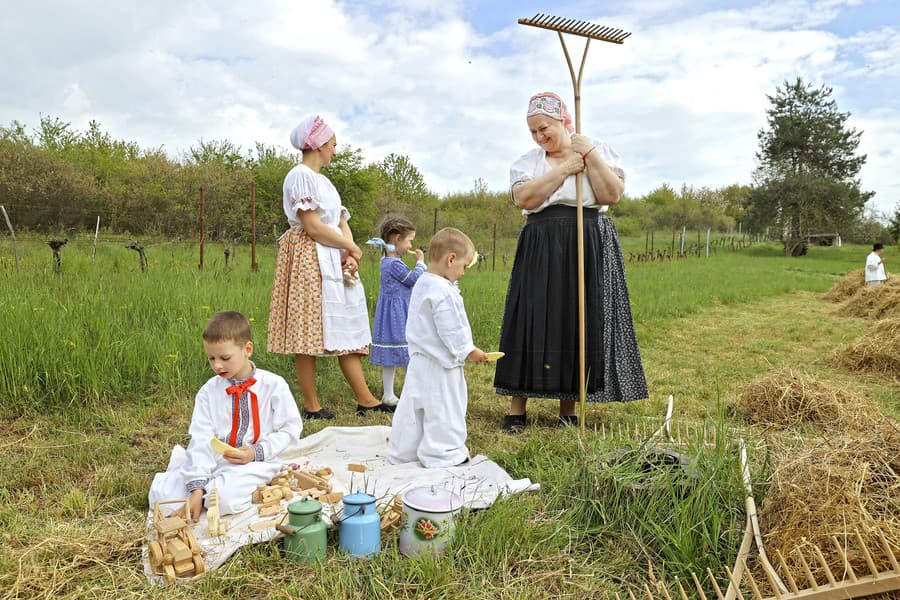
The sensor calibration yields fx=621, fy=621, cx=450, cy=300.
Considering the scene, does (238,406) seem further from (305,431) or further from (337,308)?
(337,308)

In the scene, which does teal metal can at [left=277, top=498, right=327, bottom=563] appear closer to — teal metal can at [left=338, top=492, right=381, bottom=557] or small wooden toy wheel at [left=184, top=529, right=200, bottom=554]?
teal metal can at [left=338, top=492, right=381, bottom=557]

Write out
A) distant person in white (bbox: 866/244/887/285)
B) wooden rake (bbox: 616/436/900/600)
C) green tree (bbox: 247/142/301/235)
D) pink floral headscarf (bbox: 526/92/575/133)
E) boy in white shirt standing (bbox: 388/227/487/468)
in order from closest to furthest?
wooden rake (bbox: 616/436/900/600)
boy in white shirt standing (bbox: 388/227/487/468)
pink floral headscarf (bbox: 526/92/575/133)
distant person in white (bbox: 866/244/887/285)
green tree (bbox: 247/142/301/235)

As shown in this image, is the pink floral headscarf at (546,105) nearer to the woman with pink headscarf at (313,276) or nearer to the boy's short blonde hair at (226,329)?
the woman with pink headscarf at (313,276)

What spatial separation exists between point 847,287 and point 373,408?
12.2 meters

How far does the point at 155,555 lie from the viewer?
1.99m

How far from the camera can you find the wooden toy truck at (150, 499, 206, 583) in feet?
6.49

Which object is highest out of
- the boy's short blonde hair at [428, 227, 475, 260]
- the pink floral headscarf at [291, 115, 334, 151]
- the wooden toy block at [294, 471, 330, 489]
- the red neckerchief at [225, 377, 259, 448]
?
the pink floral headscarf at [291, 115, 334, 151]

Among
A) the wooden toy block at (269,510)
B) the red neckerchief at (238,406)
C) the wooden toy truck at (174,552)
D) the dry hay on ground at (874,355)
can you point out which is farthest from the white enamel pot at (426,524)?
the dry hay on ground at (874,355)

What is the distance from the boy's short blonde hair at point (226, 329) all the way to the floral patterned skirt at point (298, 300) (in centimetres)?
110

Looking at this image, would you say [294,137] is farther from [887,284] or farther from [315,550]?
[887,284]

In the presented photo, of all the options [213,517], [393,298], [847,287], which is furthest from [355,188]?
[213,517]

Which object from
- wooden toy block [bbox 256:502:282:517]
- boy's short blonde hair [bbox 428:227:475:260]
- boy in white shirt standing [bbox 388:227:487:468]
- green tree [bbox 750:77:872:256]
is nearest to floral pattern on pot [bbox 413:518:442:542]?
wooden toy block [bbox 256:502:282:517]

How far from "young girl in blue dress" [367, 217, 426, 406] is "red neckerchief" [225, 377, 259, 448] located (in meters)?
1.57

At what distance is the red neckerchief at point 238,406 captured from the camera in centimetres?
267
